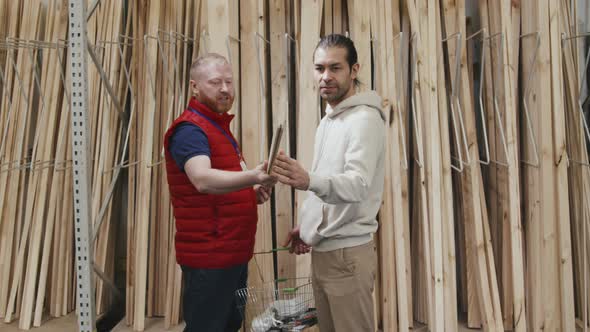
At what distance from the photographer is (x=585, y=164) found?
119 inches

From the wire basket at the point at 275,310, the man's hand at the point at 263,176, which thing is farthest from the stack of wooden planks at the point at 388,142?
the man's hand at the point at 263,176

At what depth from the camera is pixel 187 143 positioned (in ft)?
6.51

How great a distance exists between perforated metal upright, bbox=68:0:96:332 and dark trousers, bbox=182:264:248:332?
1.55 ft

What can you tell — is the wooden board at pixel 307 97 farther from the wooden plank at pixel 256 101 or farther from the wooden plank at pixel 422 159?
the wooden plank at pixel 422 159

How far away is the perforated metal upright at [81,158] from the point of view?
2.23 meters

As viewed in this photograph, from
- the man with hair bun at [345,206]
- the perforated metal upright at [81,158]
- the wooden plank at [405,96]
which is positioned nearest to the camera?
the man with hair bun at [345,206]

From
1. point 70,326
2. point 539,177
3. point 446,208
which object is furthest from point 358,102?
point 70,326

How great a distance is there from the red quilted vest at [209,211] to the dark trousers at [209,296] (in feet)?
0.14

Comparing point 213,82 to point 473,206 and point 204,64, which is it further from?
point 473,206

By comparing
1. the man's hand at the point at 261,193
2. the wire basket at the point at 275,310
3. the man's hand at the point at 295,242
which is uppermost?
the man's hand at the point at 261,193

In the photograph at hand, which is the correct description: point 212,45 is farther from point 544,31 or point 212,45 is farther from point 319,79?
point 544,31

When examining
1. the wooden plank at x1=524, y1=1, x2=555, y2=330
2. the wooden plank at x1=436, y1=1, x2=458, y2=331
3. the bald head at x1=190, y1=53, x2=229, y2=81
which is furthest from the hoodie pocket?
the wooden plank at x1=524, y1=1, x2=555, y2=330

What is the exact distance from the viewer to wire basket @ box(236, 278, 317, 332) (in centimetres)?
217

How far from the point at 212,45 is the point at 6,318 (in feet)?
7.66
